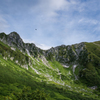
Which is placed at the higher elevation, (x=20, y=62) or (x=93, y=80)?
(x=20, y=62)

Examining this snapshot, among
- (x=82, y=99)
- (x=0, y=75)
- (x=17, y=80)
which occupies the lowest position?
(x=82, y=99)

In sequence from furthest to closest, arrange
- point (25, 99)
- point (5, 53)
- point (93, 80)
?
point (93, 80) → point (5, 53) → point (25, 99)

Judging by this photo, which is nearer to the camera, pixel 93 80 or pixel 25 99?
pixel 25 99

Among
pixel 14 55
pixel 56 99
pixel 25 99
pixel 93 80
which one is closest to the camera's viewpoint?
pixel 25 99

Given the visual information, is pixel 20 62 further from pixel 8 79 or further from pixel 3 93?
pixel 3 93

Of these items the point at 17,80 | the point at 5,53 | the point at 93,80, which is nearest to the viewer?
the point at 17,80

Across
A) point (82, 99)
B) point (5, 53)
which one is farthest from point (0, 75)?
point (82, 99)

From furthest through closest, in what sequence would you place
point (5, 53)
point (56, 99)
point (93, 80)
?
point (93, 80) < point (5, 53) < point (56, 99)

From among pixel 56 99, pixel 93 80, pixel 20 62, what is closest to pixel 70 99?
pixel 56 99

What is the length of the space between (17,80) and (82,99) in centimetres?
10818

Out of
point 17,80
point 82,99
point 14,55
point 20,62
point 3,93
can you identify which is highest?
point 14,55

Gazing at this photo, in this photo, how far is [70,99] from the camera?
111 metres

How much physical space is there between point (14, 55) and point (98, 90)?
212 metres

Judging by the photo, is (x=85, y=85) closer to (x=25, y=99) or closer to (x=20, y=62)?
(x=20, y=62)
